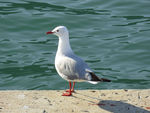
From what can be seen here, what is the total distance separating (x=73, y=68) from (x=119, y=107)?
97 cm

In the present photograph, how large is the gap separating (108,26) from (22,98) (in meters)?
6.30

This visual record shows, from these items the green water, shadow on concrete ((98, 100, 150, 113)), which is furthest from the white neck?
the green water

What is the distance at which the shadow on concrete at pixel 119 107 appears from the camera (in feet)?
21.2

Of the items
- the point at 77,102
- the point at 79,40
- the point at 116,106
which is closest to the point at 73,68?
the point at 77,102

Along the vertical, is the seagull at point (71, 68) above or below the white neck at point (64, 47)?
below

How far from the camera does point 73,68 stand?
6.82 metres

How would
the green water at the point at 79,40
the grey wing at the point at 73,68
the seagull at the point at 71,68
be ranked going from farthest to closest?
the green water at the point at 79,40 → the grey wing at the point at 73,68 → the seagull at the point at 71,68

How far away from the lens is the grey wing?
6.71m

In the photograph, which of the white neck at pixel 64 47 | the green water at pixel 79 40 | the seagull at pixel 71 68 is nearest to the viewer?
the seagull at pixel 71 68

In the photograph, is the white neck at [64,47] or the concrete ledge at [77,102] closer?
the concrete ledge at [77,102]

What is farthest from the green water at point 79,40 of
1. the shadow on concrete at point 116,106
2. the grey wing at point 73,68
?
the shadow on concrete at point 116,106

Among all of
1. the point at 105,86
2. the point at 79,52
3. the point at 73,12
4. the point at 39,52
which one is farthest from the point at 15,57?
the point at 73,12

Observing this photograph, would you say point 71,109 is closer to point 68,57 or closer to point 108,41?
point 68,57

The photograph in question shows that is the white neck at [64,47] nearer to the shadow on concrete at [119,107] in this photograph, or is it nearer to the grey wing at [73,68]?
the grey wing at [73,68]
